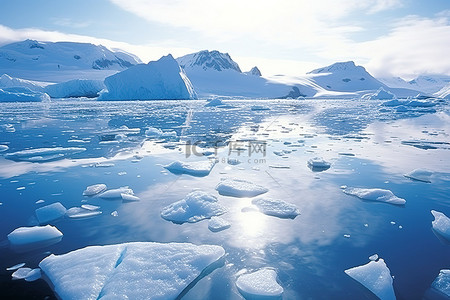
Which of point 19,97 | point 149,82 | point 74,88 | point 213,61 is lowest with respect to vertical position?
point 19,97

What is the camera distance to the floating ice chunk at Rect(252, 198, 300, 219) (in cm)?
367

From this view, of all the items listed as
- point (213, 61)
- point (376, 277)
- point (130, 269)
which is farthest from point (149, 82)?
point (213, 61)

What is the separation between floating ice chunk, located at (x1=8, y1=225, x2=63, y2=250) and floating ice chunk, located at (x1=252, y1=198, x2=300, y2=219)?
7.76 ft

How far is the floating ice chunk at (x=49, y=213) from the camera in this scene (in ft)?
11.6

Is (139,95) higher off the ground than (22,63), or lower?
lower

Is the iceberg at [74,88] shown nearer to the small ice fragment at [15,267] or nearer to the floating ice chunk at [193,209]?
the floating ice chunk at [193,209]

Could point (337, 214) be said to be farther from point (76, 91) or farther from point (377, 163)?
point (76, 91)

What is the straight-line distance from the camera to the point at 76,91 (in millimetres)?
49656

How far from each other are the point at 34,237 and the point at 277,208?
9.03 feet

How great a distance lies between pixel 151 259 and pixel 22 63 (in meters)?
111

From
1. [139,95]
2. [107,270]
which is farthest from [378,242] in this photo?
[139,95]

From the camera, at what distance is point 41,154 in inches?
276

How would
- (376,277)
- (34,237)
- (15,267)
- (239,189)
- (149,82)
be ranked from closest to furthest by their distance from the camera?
(376,277) → (15,267) → (34,237) → (239,189) → (149,82)

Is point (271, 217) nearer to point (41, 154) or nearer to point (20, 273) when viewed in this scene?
point (20, 273)
